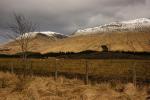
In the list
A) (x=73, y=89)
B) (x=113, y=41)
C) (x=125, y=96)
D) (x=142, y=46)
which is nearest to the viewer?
(x=125, y=96)

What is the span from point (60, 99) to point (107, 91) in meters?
2.73

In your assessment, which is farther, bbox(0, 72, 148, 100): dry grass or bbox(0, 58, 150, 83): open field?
bbox(0, 58, 150, 83): open field

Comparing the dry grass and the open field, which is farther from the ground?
the open field

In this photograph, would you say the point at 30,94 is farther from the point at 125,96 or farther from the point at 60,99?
the point at 125,96

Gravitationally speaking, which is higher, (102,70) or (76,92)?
(102,70)

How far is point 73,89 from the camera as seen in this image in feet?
58.2

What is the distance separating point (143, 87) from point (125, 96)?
216cm

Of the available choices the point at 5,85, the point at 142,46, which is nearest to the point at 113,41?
the point at 142,46

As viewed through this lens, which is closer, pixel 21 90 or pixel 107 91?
pixel 107 91

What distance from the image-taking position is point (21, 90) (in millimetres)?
18562

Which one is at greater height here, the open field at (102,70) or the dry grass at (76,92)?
the open field at (102,70)

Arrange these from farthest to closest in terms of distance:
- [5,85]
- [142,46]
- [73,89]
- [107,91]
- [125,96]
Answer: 1. [142,46]
2. [5,85]
3. [73,89]
4. [107,91]
5. [125,96]

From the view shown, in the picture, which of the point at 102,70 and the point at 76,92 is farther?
the point at 102,70

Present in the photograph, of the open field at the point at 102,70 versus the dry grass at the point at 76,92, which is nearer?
the dry grass at the point at 76,92
